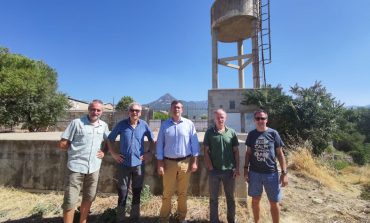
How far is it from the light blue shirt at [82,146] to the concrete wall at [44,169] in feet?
4.60

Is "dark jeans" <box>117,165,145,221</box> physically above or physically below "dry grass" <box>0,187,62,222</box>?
above

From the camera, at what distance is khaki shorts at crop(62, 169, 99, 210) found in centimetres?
350

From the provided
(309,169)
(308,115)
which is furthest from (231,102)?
(309,169)

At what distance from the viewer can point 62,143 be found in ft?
11.7

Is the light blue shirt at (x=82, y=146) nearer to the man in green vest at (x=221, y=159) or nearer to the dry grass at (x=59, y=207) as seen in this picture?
the dry grass at (x=59, y=207)

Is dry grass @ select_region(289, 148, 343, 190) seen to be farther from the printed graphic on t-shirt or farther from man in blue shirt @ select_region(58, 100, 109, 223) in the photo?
→ man in blue shirt @ select_region(58, 100, 109, 223)

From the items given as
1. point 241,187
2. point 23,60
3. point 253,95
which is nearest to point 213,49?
point 253,95

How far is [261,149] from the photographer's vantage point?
364 centimetres

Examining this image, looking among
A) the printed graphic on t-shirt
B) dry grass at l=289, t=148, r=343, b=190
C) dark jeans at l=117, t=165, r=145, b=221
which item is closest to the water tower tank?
dry grass at l=289, t=148, r=343, b=190

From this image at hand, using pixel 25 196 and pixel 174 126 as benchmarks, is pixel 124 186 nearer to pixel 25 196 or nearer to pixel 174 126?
pixel 174 126

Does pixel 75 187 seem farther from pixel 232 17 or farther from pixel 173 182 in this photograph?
pixel 232 17

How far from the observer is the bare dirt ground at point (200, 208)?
441cm

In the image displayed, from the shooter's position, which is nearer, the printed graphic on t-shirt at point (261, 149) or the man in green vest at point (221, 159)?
the printed graphic on t-shirt at point (261, 149)

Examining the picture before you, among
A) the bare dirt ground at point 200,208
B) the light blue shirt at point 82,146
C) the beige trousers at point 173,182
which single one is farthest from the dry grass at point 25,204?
the beige trousers at point 173,182
